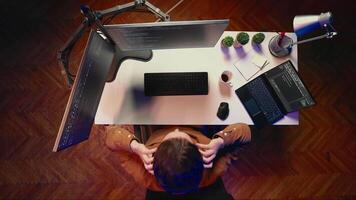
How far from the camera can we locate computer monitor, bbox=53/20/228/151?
50.2 inches

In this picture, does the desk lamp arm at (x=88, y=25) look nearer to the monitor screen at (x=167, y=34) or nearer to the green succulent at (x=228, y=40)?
the monitor screen at (x=167, y=34)

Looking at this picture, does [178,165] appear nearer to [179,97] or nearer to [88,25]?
[179,97]

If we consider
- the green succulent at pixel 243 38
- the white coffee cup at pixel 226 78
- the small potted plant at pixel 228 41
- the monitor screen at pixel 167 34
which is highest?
the monitor screen at pixel 167 34

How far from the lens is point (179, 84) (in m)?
1.72

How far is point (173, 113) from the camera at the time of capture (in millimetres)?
1720

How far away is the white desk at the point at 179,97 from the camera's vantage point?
1717 millimetres

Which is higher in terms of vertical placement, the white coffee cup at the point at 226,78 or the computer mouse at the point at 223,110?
the white coffee cup at the point at 226,78

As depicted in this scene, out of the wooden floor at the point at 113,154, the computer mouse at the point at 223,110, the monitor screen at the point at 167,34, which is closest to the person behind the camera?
the monitor screen at the point at 167,34

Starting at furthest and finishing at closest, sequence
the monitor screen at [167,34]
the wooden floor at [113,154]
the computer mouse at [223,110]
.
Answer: the wooden floor at [113,154], the computer mouse at [223,110], the monitor screen at [167,34]

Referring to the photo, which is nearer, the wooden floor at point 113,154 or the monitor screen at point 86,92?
the monitor screen at point 86,92

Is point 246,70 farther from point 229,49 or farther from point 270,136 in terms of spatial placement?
point 270,136

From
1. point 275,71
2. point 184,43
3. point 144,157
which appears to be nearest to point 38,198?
point 144,157

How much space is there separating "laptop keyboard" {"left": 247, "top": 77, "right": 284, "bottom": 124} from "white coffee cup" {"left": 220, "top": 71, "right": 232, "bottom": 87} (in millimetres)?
103

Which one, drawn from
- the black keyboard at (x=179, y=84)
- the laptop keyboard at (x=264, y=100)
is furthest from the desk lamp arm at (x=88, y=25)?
the laptop keyboard at (x=264, y=100)
